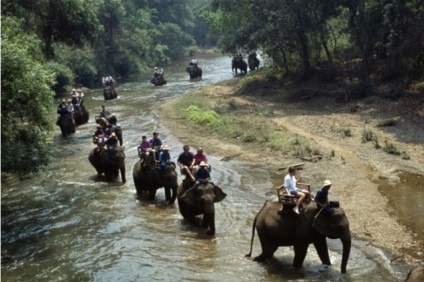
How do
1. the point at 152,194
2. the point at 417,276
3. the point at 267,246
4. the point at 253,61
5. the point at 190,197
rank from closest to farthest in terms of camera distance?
the point at 417,276
the point at 267,246
the point at 190,197
the point at 152,194
the point at 253,61

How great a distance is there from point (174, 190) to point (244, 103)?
60.0ft

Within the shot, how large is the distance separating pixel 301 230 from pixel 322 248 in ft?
2.24

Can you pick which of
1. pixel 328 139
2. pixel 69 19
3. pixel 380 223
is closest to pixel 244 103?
pixel 328 139

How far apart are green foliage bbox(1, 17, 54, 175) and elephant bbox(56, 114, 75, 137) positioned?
12.9 metres

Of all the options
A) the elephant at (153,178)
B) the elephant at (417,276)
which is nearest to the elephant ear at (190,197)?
the elephant at (153,178)

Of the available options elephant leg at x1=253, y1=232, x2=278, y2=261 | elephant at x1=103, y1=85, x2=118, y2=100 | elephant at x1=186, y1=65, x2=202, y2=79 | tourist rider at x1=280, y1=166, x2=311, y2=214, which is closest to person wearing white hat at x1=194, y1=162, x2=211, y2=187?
tourist rider at x1=280, y1=166, x2=311, y2=214

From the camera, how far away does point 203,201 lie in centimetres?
1316

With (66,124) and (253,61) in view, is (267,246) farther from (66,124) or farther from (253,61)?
(253,61)

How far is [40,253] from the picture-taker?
42.2 feet

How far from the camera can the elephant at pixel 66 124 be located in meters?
27.2

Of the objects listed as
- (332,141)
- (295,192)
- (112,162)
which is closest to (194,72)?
(332,141)

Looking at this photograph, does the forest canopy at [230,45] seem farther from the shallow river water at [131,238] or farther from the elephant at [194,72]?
the elephant at [194,72]

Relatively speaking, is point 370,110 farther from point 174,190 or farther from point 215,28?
point 215,28

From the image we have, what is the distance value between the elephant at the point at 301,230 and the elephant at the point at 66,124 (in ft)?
57.9
